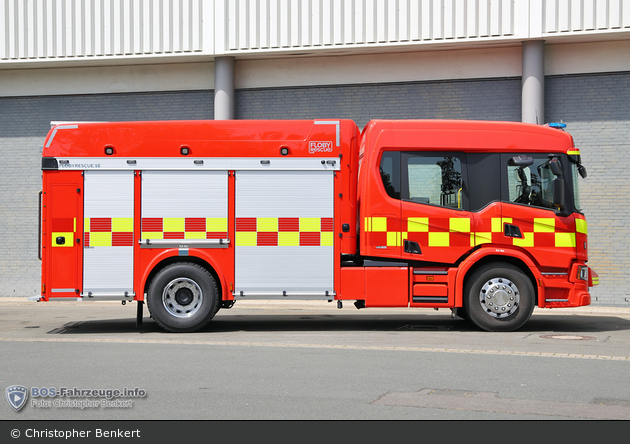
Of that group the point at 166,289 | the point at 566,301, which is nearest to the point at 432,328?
the point at 566,301

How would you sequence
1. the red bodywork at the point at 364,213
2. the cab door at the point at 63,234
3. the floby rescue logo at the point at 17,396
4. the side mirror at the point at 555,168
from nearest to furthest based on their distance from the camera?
the floby rescue logo at the point at 17,396
the side mirror at the point at 555,168
the red bodywork at the point at 364,213
the cab door at the point at 63,234

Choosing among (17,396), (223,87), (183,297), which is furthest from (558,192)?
(223,87)

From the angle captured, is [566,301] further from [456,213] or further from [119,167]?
[119,167]

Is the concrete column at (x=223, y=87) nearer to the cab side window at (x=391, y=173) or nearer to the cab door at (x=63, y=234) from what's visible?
the cab door at (x=63, y=234)

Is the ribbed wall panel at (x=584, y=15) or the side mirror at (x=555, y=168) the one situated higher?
the ribbed wall panel at (x=584, y=15)

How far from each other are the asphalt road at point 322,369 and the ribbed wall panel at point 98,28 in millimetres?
7665

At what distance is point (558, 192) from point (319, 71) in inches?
322

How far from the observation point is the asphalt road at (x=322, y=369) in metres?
5.50

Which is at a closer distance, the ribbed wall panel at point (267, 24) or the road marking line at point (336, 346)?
the road marking line at point (336, 346)

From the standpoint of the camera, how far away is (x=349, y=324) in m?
11.5

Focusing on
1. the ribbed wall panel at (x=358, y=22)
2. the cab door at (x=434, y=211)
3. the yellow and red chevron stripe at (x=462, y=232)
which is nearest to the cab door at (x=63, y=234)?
the yellow and red chevron stripe at (x=462, y=232)

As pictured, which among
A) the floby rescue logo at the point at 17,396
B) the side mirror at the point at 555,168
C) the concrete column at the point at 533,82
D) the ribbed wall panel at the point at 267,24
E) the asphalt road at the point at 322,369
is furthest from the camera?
the concrete column at the point at 533,82

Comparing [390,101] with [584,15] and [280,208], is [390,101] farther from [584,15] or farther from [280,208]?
[280,208]

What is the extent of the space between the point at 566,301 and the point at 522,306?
26.2 inches
